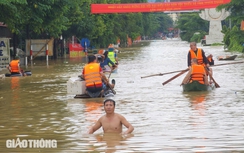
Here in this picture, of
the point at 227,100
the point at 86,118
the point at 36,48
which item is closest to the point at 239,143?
the point at 86,118

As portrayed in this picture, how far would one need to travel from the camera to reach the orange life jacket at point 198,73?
22745mm

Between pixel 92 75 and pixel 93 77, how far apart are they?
74 millimetres

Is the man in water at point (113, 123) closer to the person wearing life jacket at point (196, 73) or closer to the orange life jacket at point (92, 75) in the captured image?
the orange life jacket at point (92, 75)

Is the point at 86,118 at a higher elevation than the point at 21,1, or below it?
below

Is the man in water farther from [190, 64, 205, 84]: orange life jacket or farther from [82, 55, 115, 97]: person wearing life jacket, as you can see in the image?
[190, 64, 205, 84]: orange life jacket

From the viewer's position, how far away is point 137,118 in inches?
664

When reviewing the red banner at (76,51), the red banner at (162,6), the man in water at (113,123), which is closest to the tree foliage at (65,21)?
the red banner at (76,51)

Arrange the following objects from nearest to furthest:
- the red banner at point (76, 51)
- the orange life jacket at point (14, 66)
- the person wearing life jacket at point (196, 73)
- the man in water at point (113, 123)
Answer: the man in water at point (113, 123) < the person wearing life jacket at point (196, 73) < the orange life jacket at point (14, 66) < the red banner at point (76, 51)

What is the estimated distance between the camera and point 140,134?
1402 cm

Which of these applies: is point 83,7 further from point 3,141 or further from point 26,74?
point 3,141

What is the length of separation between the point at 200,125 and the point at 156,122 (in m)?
1.25

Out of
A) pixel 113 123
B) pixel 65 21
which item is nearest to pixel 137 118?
pixel 113 123

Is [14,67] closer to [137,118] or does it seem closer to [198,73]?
[198,73]

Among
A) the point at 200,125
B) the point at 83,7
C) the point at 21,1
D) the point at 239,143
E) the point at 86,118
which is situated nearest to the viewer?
the point at 239,143
